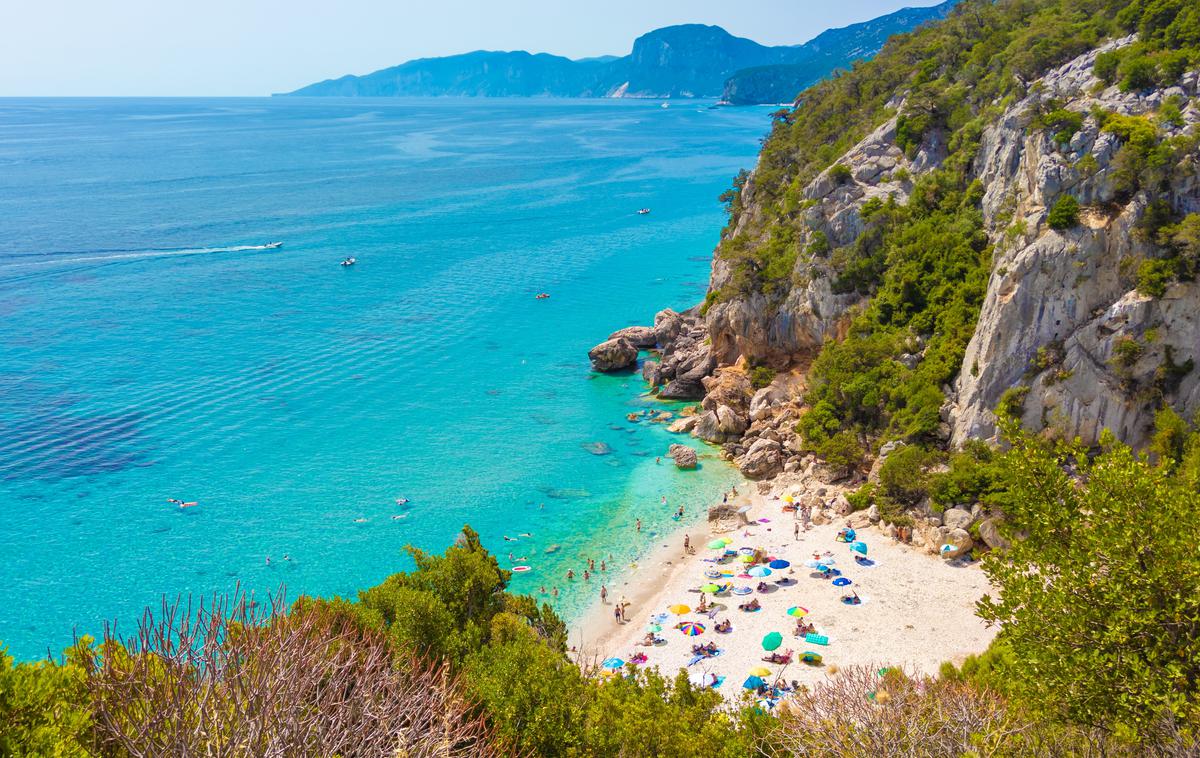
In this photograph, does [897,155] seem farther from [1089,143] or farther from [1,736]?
[1,736]

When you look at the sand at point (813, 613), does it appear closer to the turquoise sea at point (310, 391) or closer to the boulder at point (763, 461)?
the turquoise sea at point (310, 391)

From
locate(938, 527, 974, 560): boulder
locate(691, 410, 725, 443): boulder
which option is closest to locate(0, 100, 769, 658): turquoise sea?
locate(691, 410, 725, 443): boulder

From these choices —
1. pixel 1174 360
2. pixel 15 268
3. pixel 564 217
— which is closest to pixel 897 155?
pixel 1174 360

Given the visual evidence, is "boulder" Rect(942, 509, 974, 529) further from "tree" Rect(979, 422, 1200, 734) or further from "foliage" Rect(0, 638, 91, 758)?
"foliage" Rect(0, 638, 91, 758)

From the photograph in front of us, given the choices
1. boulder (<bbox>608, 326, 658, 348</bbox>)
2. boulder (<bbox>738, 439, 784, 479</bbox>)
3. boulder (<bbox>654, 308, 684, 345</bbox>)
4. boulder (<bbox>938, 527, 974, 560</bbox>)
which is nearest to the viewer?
boulder (<bbox>938, 527, 974, 560</bbox>)

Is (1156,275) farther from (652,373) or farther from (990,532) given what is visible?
(652,373)

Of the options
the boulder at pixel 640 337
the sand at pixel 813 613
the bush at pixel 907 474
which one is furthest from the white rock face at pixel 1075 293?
the boulder at pixel 640 337
